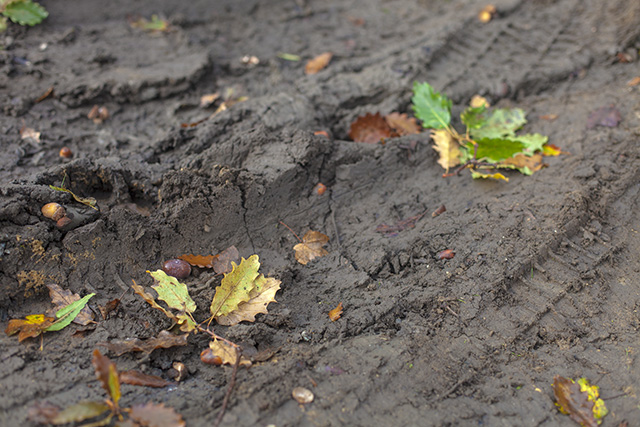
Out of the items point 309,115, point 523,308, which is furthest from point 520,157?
point 309,115

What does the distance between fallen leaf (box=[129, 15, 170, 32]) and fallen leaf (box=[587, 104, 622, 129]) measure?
383 cm

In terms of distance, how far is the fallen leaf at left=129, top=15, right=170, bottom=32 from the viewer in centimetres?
434

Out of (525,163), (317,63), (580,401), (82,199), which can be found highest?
(317,63)

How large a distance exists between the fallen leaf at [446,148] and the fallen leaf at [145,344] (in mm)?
2015

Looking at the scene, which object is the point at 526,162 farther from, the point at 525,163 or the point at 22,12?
the point at 22,12

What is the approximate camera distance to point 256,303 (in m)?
2.23

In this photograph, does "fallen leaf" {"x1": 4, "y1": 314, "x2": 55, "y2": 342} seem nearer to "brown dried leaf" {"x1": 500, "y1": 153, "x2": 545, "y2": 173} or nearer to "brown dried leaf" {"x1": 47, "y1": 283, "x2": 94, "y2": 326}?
"brown dried leaf" {"x1": 47, "y1": 283, "x2": 94, "y2": 326}

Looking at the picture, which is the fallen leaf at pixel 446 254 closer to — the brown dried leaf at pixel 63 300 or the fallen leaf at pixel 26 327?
the brown dried leaf at pixel 63 300

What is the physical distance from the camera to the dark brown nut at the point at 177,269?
2.40 metres

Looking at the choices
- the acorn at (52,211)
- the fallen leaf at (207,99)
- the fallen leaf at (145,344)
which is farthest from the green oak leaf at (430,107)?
the acorn at (52,211)

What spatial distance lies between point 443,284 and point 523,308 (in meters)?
0.40

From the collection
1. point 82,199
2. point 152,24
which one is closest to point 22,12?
point 152,24

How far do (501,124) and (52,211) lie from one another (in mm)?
3123

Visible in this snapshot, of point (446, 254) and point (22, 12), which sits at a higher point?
point (22, 12)
